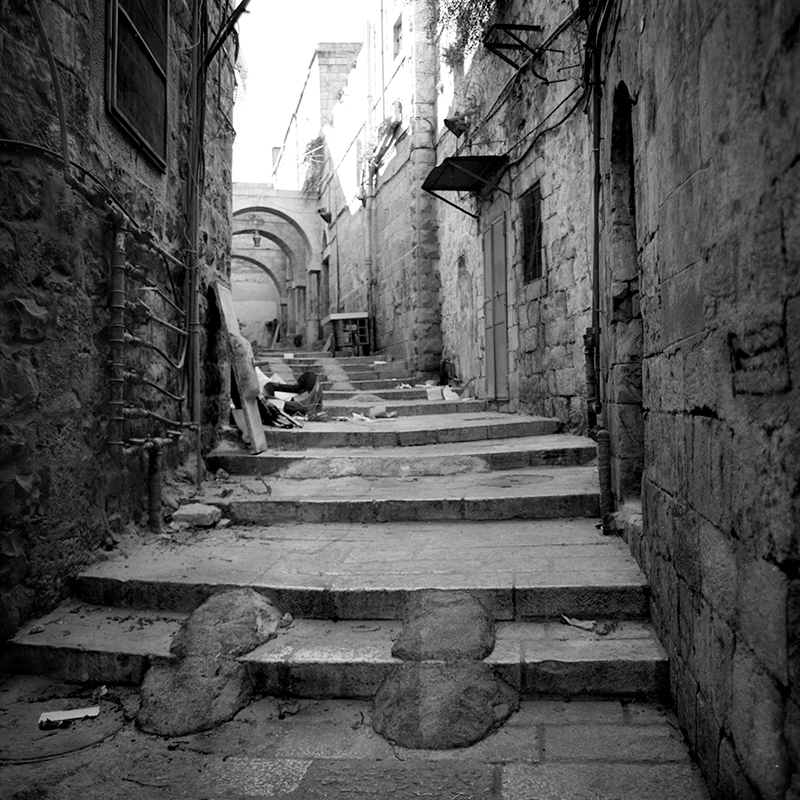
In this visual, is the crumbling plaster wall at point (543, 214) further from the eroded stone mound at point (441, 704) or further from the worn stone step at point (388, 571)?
the eroded stone mound at point (441, 704)

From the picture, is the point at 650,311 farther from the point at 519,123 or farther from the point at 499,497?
the point at 519,123

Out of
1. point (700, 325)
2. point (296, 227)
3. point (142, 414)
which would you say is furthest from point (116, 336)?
point (296, 227)

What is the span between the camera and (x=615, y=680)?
279 centimetres

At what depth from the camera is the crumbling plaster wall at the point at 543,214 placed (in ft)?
22.0

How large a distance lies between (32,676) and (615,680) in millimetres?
2626

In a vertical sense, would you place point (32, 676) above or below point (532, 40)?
Answer: below

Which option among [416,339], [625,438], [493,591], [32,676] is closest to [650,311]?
[625,438]

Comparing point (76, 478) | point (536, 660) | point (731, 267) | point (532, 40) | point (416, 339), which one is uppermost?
point (532, 40)

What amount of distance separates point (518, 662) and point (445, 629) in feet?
1.21

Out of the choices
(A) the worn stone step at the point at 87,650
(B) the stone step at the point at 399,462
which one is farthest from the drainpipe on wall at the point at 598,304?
(A) the worn stone step at the point at 87,650

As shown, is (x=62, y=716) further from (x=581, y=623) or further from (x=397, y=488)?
(x=397, y=488)

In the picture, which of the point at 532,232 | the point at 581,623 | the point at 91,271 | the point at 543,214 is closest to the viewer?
the point at 581,623

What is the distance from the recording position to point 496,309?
9.16 m

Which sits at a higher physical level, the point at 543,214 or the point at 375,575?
the point at 543,214
